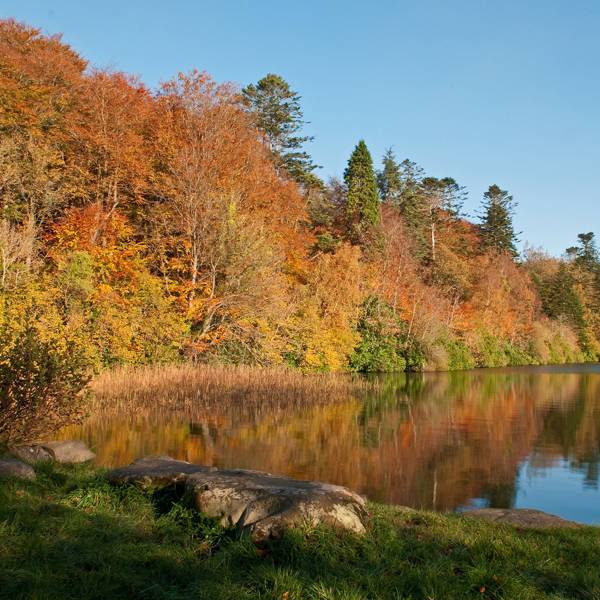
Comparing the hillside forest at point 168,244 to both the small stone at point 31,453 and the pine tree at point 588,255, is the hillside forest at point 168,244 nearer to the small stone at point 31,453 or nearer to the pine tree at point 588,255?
the small stone at point 31,453

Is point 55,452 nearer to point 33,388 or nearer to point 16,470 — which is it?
point 33,388

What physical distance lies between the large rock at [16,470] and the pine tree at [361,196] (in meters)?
37.2

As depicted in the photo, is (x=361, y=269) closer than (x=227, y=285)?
No

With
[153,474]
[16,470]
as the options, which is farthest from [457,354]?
[16,470]

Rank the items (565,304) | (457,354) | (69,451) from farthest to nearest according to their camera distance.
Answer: (565,304) < (457,354) < (69,451)

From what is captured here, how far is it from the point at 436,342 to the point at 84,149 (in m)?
25.5

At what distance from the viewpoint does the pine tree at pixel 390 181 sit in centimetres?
5909

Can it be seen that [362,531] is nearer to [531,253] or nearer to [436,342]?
[436,342]

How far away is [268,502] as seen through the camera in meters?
5.17

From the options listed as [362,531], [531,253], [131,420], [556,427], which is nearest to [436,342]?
[556,427]

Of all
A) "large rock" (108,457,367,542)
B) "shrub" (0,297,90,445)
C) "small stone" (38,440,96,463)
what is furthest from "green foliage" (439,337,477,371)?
"large rock" (108,457,367,542)

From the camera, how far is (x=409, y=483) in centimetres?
1094

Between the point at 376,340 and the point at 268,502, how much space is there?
32.5 m

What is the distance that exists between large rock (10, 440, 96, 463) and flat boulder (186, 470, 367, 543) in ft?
11.3
